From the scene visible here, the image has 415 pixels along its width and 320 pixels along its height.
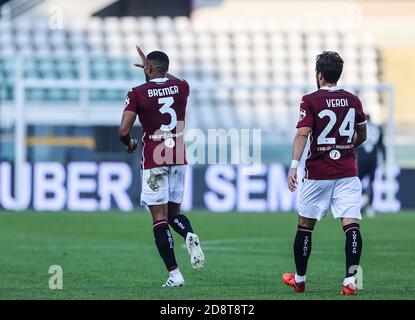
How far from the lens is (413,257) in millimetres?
13906

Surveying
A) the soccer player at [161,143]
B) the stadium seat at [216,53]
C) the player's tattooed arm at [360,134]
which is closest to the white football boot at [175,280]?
the soccer player at [161,143]

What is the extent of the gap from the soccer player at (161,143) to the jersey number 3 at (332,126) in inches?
53.2

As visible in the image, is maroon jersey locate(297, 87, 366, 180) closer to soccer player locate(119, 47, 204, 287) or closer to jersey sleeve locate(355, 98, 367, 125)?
jersey sleeve locate(355, 98, 367, 125)

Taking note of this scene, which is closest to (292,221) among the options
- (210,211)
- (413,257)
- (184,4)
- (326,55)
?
(210,211)

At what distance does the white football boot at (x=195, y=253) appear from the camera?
9.91m

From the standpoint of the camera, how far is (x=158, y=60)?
10.1m

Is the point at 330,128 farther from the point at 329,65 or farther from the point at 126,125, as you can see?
the point at 126,125

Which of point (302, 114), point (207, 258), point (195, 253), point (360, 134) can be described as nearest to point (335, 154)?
point (360, 134)

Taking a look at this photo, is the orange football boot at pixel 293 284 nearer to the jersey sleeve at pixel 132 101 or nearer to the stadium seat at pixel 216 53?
the jersey sleeve at pixel 132 101

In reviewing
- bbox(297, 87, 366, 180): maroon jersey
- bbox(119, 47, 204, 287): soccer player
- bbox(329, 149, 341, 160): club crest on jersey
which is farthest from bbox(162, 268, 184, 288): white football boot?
bbox(329, 149, 341, 160): club crest on jersey

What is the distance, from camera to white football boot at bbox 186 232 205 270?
390 inches

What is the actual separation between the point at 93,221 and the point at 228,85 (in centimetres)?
583

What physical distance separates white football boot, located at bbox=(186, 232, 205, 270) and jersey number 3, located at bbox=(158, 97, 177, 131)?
96 cm

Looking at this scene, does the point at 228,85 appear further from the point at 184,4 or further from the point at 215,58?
the point at 184,4
